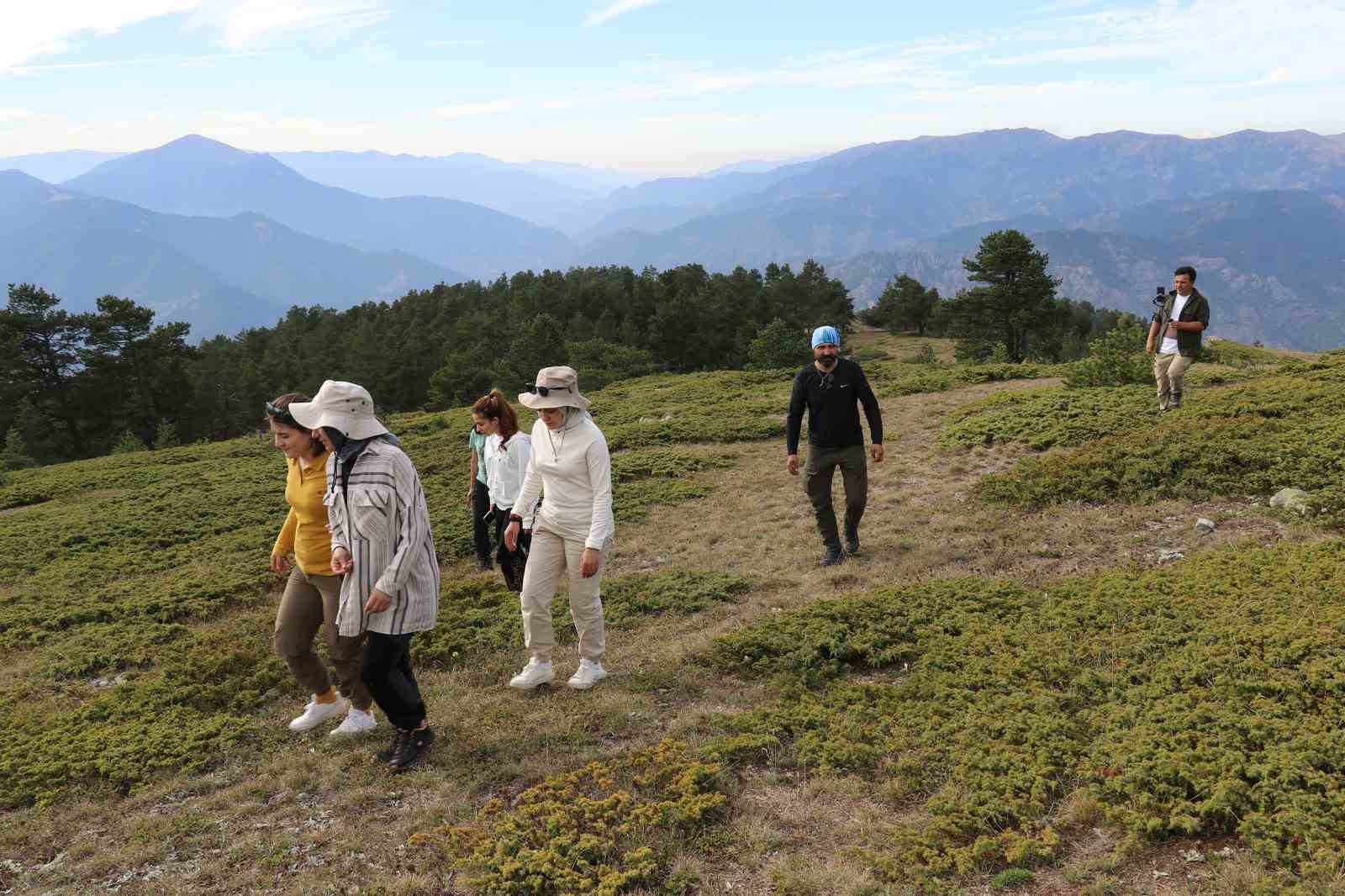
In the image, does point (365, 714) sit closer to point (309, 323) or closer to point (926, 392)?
point (926, 392)

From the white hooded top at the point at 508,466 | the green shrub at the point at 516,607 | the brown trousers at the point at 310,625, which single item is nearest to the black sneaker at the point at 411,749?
the brown trousers at the point at 310,625

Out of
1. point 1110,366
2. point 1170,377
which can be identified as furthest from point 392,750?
point 1110,366

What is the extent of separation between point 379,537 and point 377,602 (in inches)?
16.4

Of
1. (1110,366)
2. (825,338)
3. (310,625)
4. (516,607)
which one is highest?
(825,338)

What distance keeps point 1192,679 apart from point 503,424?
6369 mm

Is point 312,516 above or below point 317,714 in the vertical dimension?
above

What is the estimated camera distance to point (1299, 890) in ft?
11.5

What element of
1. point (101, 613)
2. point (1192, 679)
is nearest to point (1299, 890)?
point (1192, 679)

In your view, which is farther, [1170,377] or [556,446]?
[1170,377]

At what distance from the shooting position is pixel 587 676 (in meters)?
6.62

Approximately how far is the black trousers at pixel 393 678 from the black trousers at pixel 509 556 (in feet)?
9.80

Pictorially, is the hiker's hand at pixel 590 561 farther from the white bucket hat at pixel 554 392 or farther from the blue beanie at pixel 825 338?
the blue beanie at pixel 825 338

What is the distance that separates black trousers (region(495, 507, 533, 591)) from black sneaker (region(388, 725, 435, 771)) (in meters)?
2.98

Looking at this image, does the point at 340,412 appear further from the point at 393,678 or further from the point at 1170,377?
the point at 1170,377
